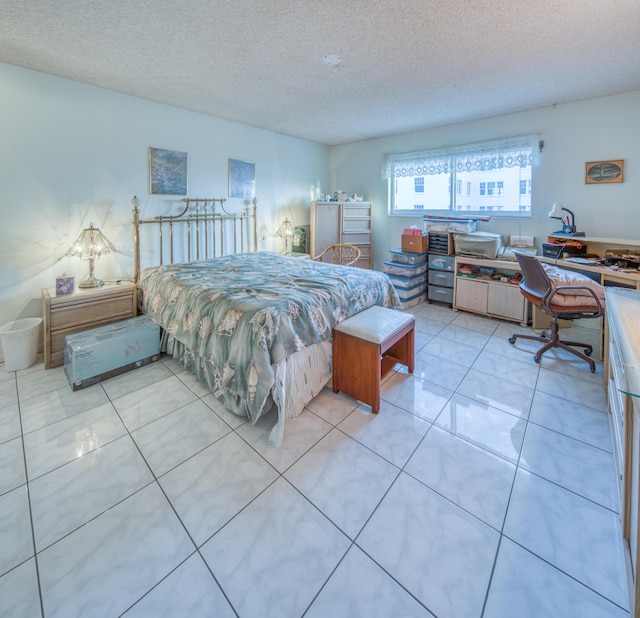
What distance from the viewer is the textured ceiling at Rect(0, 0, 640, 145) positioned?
1832mm

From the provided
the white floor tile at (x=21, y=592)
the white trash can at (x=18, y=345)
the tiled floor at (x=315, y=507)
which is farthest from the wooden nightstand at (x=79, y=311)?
the white floor tile at (x=21, y=592)

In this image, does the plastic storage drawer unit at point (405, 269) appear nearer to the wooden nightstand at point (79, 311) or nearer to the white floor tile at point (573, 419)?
the white floor tile at point (573, 419)

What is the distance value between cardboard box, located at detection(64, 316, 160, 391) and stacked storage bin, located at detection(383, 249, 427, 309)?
9.44ft

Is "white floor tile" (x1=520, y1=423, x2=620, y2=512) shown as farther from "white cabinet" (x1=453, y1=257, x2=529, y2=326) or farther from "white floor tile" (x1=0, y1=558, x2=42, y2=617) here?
"white floor tile" (x1=0, y1=558, x2=42, y2=617)

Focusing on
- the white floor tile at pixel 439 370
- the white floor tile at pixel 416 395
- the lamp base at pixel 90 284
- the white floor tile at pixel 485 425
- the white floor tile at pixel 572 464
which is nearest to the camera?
the white floor tile at pixel 572 464

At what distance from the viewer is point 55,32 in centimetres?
205

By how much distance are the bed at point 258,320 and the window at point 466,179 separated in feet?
7.39

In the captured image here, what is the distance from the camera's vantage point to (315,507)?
139cm

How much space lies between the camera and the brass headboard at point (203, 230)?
3.46 metres

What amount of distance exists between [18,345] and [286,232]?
10.9ft

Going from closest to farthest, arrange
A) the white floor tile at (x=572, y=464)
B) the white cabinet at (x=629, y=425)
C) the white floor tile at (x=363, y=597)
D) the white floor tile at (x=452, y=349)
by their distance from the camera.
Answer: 1. the white cabinet at (x=629, y=425)
2. the white floor tile at (x=363, y=597)
3. the white floor tile at (x=572, y=464)
4. the white floor tile at (x=452, y=349)

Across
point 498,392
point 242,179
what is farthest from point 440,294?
point 242,179

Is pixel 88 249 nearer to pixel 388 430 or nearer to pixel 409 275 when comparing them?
pixel 388 430

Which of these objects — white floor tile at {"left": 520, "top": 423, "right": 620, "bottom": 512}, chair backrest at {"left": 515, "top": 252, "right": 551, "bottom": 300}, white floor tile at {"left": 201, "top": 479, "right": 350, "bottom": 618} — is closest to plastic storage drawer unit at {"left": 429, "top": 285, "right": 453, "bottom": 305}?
chair backrest at {"left": 515, "top": 252, "right": 551, "bottom": 300}
